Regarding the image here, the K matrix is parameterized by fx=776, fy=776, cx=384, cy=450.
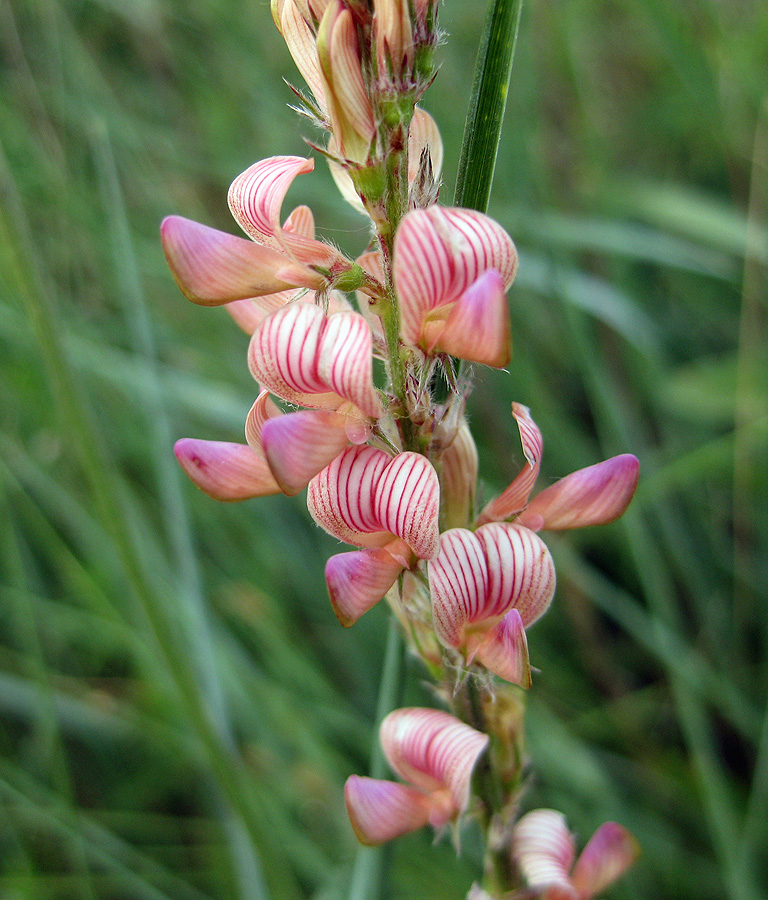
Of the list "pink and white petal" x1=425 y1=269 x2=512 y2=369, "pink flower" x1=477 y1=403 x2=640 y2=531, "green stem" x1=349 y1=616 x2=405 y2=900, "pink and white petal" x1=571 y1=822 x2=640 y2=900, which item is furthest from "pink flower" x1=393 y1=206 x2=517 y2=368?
"pink and white petal" x1=571 y1=822 x2=640 y2=900

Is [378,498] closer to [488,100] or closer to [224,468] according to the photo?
[224,468]

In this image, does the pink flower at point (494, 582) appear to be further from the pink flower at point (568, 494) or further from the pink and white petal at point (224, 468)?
the pink and white petal at point (224, 468)

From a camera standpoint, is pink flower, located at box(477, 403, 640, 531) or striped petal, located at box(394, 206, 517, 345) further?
pink flower, located at box(477, 403, 640, 531)

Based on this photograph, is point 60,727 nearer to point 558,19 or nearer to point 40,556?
point 40,556

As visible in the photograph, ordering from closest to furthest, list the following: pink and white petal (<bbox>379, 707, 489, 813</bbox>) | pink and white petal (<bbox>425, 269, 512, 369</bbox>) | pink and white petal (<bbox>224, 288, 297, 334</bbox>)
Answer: pink and white petal (<bbox>425, 269, 512, 369</bbox>)
pink and white petal (<bbox>379, 707, 489, 813</bbox>)
pink and white petal (<bbox>224, 288, 297, 334</bbox>)

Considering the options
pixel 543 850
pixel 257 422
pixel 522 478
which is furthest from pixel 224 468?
pixel 543 850

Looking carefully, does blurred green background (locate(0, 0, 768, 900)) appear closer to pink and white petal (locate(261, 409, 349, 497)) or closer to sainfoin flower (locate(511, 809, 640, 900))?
sainfoin flower (locate(511, 809, 640, 900))

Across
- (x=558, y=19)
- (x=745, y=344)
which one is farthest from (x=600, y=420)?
(x=558, y=19)

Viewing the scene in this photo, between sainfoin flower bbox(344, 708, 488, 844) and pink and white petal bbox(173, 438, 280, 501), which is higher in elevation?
pink and white petal bbox(173, 438, 280, 501)
